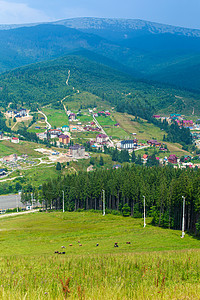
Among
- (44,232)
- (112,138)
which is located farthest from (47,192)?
(112,138)

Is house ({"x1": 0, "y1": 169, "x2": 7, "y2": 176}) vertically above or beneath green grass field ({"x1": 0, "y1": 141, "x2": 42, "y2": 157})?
beneath

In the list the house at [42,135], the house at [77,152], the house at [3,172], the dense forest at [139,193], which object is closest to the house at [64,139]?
the house at [42,135]

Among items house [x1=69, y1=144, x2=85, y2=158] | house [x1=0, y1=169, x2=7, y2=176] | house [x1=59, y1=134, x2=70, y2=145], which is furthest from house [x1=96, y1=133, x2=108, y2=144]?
house [x1=0, y1=169, x2=7, y2=176]

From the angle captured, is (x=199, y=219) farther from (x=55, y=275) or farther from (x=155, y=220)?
(x=55, y=275)

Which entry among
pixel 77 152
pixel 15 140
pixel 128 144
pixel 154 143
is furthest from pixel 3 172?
pixel 154 143

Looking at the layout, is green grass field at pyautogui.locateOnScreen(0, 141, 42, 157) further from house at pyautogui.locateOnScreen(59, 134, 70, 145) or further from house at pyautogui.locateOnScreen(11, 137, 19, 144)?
house at pyautogui.locateOnScreen(59, 134, 70, 145)

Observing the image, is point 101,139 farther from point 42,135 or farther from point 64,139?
point 42,135
